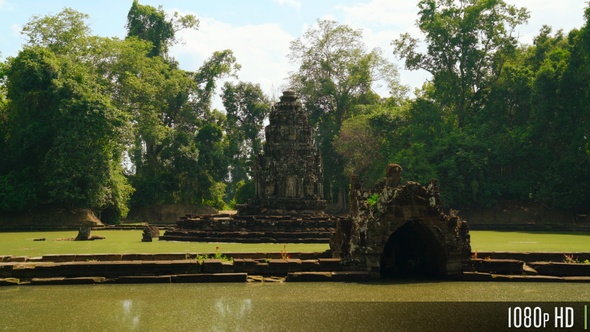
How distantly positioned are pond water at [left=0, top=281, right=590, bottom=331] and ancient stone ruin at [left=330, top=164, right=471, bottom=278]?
2.35 ft

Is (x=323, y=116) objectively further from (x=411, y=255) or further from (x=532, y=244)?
(x=411, y=255)

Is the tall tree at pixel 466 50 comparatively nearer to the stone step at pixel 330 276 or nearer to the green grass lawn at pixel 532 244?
the green grass lawn at pixel 532 244

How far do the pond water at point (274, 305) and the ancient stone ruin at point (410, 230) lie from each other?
0.72 meters

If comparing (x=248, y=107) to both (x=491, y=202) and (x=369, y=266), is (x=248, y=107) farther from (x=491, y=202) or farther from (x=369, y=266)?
(x=369, y=266)

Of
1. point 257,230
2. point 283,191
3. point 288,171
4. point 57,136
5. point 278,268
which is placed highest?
point 57,136

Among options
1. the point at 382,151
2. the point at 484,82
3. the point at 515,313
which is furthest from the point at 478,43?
the point at 515,313

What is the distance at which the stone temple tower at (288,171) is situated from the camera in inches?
1136

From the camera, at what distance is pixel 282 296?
10.4 metres

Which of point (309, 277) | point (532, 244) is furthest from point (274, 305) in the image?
point (532, 244)

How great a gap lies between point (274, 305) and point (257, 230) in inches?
591

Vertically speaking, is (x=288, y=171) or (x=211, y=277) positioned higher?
(x=288, y=171)

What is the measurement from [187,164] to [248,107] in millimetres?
11981

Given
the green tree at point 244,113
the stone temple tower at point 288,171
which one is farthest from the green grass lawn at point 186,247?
the green tree at point 244,113

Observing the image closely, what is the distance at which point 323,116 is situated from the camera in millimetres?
53469
